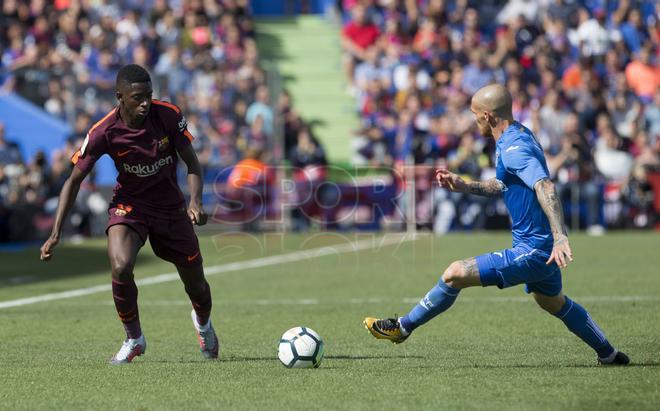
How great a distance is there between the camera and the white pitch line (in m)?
14.1

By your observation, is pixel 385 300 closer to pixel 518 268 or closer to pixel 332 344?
pixel 332 344

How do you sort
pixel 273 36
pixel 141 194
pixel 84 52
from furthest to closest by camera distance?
pixel 273 36 → pixel 84 52 → pixel 141 194

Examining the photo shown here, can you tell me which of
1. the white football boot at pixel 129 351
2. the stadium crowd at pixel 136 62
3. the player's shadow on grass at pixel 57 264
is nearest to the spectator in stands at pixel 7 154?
the stadium crowd at pixel 136 62

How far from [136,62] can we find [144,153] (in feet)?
54.1

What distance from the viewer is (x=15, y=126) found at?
2406cm

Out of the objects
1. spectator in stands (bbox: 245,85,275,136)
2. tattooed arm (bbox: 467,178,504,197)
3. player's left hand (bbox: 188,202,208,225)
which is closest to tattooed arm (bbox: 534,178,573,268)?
tattooed arm (bbox: 467,178,504,197)

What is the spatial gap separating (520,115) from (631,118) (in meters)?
2.40

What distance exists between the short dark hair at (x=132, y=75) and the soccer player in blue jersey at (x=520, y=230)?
2.17m

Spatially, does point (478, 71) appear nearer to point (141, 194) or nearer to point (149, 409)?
point (141, 194)

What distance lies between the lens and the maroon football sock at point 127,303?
8.80 meters

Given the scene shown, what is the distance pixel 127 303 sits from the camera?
884cm

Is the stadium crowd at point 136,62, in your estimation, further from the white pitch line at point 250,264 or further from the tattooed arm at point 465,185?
the tattooed arm at point 465,185

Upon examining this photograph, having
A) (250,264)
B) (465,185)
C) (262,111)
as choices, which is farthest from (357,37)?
(465,185)

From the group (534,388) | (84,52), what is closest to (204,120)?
(84,52)
